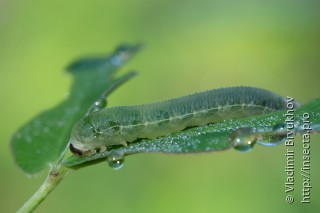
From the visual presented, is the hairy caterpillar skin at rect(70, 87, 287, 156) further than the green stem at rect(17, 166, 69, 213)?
Yes

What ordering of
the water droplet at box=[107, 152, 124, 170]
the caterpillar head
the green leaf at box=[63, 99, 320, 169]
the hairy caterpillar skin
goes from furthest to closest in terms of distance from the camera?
the hairy caterpillar skin < the caterpillar head < the water droplet at box=[107, 152, 124, 170] < the green leaf at box=[63, 99, 320, 169]

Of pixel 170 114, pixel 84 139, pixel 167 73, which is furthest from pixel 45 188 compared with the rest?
pixel 167 73

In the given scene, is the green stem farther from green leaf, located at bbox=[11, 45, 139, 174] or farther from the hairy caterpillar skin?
the hairy caterpillar skin

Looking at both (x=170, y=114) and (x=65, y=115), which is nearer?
(x=65, y=115)

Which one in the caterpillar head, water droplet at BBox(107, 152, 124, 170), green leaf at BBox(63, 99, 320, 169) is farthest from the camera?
the caterpillar head

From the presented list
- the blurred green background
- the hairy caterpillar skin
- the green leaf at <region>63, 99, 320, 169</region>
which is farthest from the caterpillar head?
the blurred green background

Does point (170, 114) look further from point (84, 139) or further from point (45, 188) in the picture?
point (45, 188)
